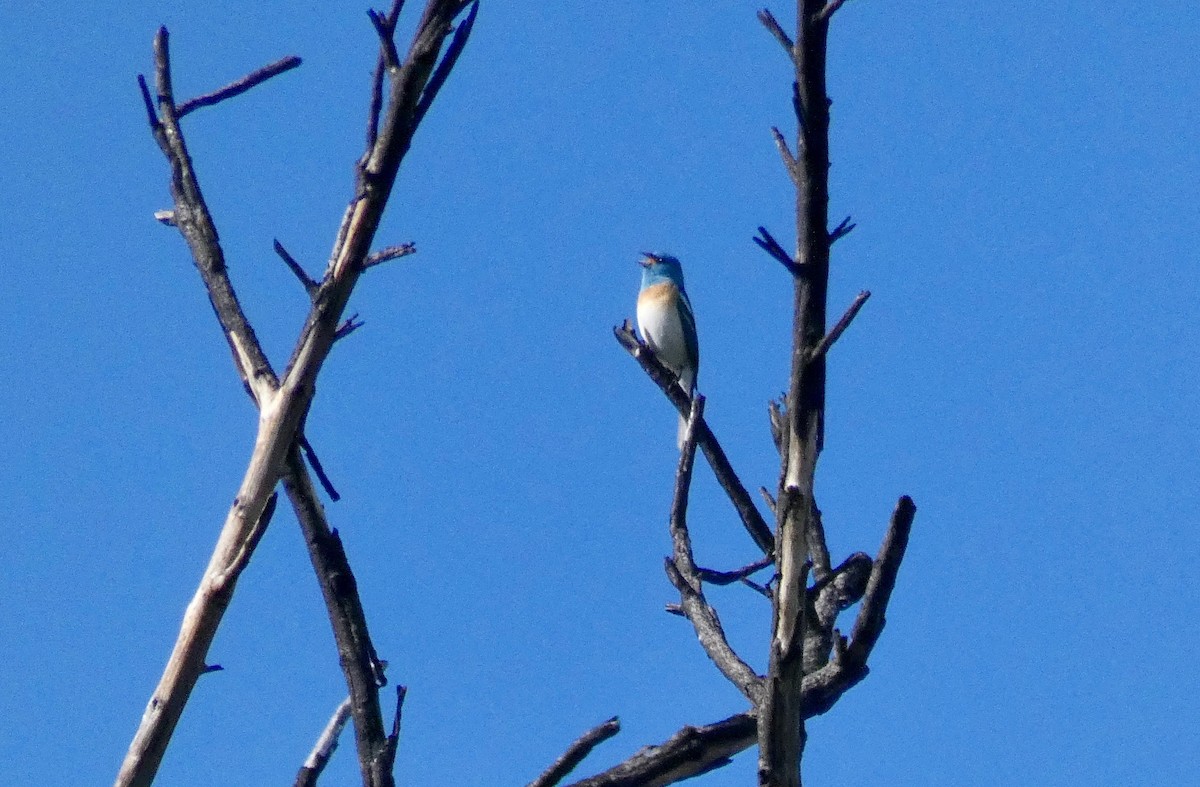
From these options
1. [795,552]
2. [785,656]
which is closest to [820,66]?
[795,552]

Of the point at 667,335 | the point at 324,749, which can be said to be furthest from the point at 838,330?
the point at 667,335

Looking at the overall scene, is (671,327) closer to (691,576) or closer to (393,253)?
(691,576)

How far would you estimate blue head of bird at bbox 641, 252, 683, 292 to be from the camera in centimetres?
1644

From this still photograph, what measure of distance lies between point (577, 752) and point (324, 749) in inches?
27.3

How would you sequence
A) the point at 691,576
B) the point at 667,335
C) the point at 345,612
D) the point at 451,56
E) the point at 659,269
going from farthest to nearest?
the point at 659,269, the point at 667,335, the point at 691,576, the point at 345,612, the point at 451,56

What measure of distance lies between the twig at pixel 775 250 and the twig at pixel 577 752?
121 cm

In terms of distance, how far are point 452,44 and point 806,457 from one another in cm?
124

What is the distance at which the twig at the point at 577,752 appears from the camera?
11.7 ft

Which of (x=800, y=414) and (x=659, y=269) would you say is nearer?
(x=800, y=414)

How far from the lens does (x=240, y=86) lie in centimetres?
394

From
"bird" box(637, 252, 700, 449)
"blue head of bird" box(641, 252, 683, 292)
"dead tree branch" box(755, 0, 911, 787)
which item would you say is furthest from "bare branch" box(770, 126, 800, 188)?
"blue head of bird" box(641, 252, 683, 292)

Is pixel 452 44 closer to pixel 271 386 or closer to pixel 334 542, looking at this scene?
pixel 271 386

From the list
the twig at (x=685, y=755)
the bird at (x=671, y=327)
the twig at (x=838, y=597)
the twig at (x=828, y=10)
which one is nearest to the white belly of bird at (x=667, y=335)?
the bird at (x=671, y=327)

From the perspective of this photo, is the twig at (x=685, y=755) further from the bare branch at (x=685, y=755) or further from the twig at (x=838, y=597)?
the twig at (x=838, y=597)
